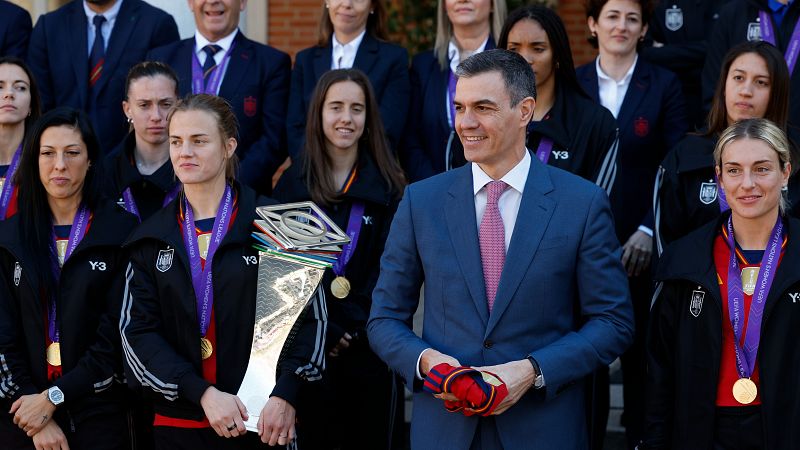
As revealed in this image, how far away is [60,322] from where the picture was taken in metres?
4.91

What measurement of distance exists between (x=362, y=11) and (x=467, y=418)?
11.0ft

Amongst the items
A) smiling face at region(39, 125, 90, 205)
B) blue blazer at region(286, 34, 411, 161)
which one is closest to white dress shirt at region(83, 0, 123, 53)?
blue blazer at region(286, 34, 411, 161)

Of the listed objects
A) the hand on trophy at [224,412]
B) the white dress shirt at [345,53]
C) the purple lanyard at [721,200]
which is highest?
the white dress shirt at [345,53]

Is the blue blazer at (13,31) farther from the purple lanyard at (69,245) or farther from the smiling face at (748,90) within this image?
the smiling face at (748,90)

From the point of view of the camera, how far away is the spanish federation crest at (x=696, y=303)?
4348 mm

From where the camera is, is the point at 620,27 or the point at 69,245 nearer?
the point at 69,245

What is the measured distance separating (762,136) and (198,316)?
2371 mm

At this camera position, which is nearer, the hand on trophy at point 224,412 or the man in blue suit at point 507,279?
the man in blue suit at point 507,279

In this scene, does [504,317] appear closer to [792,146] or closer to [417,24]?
[792,146]

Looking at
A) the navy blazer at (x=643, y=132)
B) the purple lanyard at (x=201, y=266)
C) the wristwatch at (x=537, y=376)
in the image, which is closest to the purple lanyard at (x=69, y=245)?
the purple lanyard at (x=201, y=266)

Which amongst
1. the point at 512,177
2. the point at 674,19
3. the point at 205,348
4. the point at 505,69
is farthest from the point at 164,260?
the point at 674,19

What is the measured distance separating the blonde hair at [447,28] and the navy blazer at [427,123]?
4 centimetres

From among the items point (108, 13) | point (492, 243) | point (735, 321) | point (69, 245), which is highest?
point (108, 13)

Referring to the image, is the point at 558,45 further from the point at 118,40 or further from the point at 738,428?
the point at 118,40
